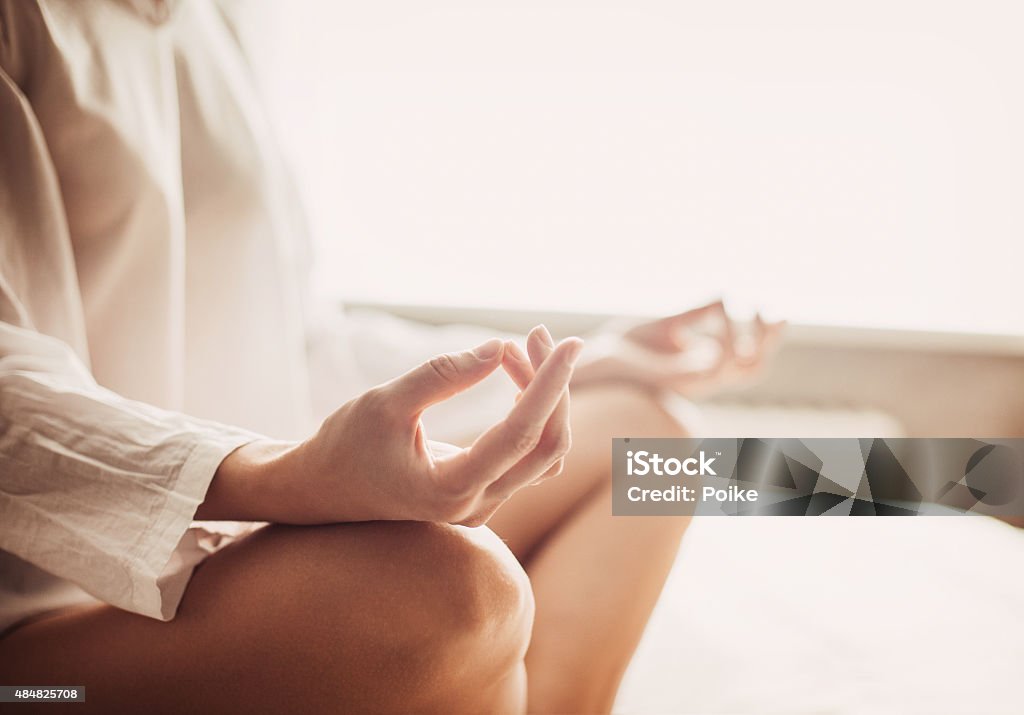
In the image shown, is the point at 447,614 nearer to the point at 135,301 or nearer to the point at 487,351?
the point at 487,351

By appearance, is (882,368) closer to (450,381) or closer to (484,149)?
(484,149)

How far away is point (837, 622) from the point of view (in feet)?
2.12

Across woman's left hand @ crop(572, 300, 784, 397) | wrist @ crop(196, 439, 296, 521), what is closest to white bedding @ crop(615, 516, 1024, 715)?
woman's left hand @ crop(572, 300, 784, 397)

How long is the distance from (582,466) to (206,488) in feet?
1.08

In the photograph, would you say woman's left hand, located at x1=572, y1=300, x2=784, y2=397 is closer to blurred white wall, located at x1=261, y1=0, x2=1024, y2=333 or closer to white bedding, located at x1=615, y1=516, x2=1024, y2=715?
white bedding, located at x1=615, y1=516, x2=1024, y2=715

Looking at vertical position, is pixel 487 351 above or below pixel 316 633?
above

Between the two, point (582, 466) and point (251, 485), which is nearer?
point (251, 485)

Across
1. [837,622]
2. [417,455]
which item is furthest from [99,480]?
[837,622]

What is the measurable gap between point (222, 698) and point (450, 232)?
111 centimetres

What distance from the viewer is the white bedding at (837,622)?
0.51 m

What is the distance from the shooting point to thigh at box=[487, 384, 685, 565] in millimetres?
526

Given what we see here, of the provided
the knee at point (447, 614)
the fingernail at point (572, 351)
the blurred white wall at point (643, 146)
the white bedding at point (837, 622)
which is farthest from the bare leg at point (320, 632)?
the blurred white wall at point (643, 146)

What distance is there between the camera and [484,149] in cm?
132

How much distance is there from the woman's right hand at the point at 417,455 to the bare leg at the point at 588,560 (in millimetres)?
235
